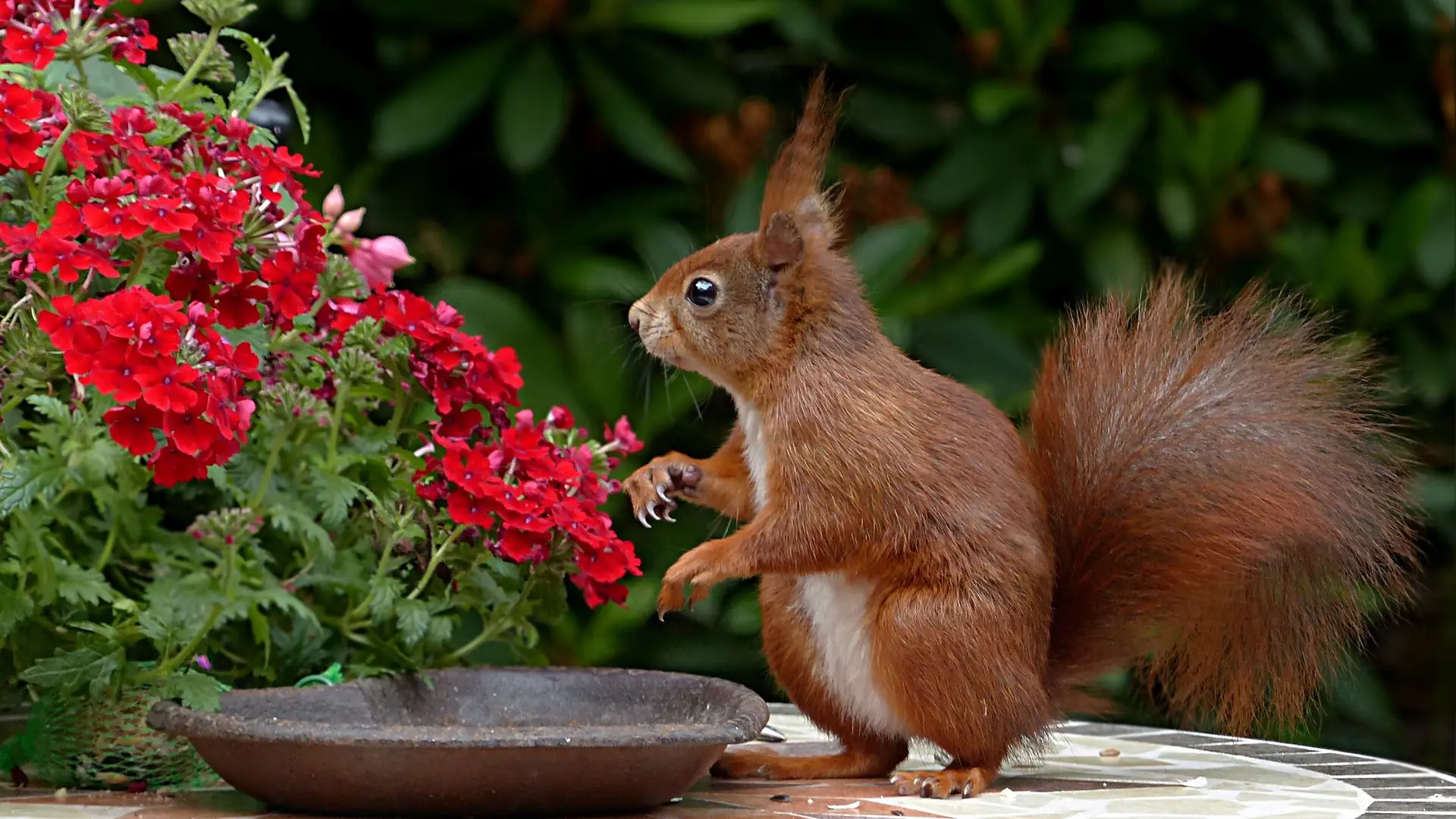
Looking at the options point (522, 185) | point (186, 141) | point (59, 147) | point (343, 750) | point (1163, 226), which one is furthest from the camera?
point (1163, 226)

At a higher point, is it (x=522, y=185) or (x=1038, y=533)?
(x=522, y=185)

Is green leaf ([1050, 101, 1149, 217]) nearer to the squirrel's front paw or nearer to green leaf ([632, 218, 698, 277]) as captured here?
green leaf ([632, 218, 698, 277])

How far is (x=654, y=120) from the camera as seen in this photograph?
127 inches

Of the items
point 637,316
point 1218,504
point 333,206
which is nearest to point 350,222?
point 333,206

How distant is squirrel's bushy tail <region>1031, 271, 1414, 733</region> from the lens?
1.73 meters

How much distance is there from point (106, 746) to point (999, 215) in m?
2.02

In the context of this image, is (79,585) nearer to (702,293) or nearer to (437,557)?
(437,557)

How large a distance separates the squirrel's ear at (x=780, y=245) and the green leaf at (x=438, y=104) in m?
1.33

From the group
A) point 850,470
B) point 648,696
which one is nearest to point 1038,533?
point 850,470

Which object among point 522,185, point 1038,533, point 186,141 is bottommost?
point 1038,533

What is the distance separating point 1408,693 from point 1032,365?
1.66m

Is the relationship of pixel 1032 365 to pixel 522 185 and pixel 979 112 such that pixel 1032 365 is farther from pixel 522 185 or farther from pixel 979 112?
pixel 522 185

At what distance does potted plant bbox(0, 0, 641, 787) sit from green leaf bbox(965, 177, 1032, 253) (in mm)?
1433

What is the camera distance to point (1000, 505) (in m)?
1.70
